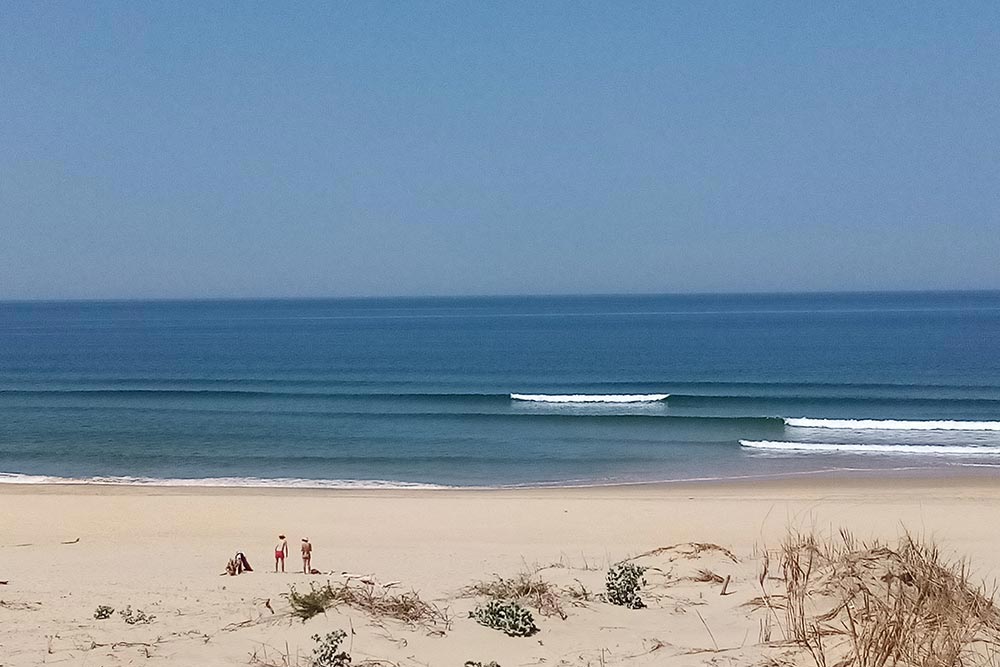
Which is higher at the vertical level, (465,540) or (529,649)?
(529,649)

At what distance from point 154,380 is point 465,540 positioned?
113ft

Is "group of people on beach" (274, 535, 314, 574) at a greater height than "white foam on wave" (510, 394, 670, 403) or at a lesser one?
greater

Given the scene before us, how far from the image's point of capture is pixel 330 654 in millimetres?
A: 5867

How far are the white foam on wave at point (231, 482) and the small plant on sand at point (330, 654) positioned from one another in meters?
15.5

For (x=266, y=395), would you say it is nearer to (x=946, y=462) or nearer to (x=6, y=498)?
(x=6, y=498)

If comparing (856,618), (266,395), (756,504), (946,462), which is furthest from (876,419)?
(856,618)

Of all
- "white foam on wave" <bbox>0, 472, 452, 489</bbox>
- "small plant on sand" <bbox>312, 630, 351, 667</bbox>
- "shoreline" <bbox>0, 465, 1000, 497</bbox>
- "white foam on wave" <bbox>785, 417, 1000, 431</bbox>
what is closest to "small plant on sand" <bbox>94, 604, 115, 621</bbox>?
"small plant on sand" <bbox>312, 630, 351, 667</bbox>

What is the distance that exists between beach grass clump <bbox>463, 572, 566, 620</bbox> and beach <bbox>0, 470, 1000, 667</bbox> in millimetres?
144

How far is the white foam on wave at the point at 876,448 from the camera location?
81.0ft

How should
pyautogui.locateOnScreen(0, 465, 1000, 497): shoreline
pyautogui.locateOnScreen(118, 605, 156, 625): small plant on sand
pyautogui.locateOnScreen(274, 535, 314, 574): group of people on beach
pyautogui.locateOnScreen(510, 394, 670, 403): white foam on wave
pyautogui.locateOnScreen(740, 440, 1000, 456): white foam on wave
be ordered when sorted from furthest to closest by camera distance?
1. pyautogui.locateOnScreen(510, 394, 670, 403): white foam on wave
2. pyautogui.locateOnScreen(740, 440, 1000, 456): white foam on wave
3. pyautogui.locateOnScreen(0, 465, 1000, 497): shoreline
4. pyautogui.locateOnScreen(274, 535, 314, 574): group of people on beach
5. pyautogui.locateOnScreen(118, 605, 156, 625): small plant on sand

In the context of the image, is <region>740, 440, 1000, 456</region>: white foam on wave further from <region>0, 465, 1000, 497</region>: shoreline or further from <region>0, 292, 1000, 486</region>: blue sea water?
<region>0, 465, 1000, 497</region>: shoreline

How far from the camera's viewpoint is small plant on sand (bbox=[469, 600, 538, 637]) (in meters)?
6.58

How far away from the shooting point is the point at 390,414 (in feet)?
109

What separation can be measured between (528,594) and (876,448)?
823 inches
